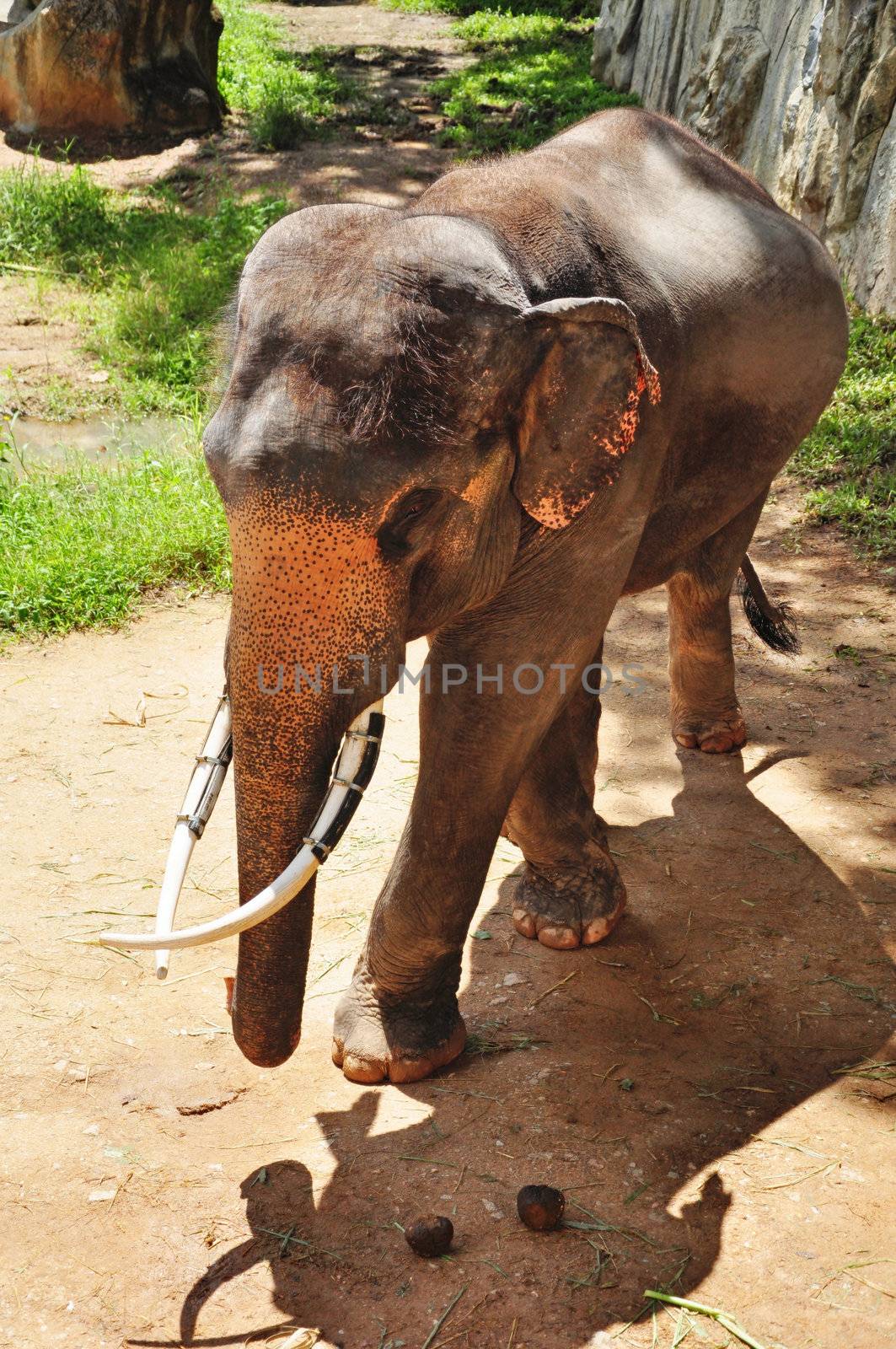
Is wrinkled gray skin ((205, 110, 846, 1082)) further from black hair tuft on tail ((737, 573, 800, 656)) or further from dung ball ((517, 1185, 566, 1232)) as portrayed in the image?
black hair tuft on tail ((737, 573, 800, 656))

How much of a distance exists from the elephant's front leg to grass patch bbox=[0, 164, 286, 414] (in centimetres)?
434

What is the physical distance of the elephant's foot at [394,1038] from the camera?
9.14 feet

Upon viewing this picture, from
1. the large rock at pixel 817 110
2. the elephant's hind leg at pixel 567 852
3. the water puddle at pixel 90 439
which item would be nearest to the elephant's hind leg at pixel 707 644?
the elephant's hind leg at pixel 567 852

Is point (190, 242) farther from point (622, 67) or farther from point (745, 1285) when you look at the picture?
point (745, 1285)

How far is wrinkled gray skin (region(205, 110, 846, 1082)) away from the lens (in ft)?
6.79

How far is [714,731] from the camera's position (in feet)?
13.9

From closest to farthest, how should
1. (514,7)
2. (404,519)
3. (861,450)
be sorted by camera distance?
(404,519) → (861,450) → (514,7)

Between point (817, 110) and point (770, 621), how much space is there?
4.27m

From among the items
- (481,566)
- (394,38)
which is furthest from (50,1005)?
(394,38)

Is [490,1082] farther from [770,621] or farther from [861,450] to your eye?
[861,450]

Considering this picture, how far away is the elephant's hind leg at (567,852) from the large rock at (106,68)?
9.45 meters

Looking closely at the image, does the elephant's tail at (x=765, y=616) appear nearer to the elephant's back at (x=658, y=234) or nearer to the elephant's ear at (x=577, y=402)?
the elephant's back at (x=658, y=234)

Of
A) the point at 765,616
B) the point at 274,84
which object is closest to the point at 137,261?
the point at 274,84

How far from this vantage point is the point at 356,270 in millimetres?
2123
